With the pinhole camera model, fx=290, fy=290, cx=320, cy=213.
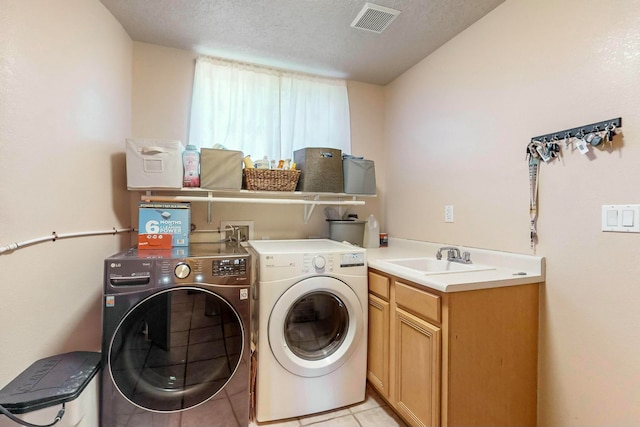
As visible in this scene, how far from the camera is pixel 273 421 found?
5.36ft

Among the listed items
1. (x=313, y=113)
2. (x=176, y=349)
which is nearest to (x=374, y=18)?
(x=313, y=113)

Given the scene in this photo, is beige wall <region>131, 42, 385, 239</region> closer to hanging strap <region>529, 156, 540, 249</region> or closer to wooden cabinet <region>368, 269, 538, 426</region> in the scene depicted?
wooden cabinet <region>368, 269, 538, 426</region>

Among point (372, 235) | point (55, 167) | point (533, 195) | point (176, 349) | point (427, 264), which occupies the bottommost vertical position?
point (176, 349)

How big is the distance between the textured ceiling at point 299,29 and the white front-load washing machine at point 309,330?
143 centimetres

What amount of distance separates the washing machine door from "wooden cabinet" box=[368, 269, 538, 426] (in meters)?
0.30

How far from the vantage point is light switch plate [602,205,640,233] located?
1.12 meters

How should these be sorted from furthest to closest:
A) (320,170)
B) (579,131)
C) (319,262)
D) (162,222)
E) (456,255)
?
(320,170) < (456,255) < (162,222) < (319,262) < (579,131)

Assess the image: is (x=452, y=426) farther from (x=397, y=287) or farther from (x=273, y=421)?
(x=273, y=421)

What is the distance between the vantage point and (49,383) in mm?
1120

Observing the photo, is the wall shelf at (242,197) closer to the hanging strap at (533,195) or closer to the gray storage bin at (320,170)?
the gray storage bin at (320,170)

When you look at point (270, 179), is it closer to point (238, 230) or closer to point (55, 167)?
point (238, 230)

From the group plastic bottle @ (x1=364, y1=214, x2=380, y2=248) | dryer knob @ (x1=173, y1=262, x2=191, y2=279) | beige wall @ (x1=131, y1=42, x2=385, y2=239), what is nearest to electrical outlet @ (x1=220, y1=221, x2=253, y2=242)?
beige wall @ (x1=131, y1=42, x2=385, y2=239)

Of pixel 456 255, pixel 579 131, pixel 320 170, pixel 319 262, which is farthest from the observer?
pixel 320 170

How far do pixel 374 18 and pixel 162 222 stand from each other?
1.80 m
